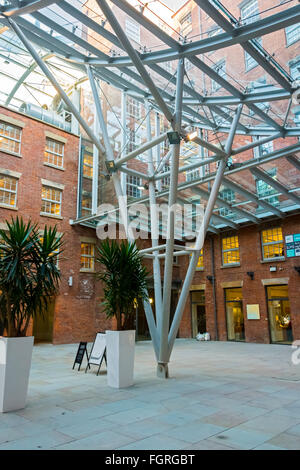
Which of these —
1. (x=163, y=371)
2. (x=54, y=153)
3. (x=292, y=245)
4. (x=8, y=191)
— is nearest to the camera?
(x=163, y=371)

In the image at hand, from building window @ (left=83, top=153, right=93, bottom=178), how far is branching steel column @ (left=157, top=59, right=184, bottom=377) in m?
10.6

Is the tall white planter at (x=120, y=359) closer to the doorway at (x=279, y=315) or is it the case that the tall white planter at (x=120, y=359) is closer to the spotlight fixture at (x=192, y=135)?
the spotlight fixture at (x=192, y=135)

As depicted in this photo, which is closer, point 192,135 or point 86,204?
point 192,135

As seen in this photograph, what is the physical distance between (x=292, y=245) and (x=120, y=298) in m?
10.4

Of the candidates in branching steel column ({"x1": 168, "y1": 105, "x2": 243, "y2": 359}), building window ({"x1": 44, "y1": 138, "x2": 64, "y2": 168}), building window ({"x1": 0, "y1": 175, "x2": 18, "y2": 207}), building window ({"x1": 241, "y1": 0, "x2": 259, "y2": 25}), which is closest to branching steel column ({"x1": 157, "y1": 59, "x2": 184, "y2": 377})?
branching steel column ({"x1": 168, "y1": 105, "x2": 243, "y2": 359})

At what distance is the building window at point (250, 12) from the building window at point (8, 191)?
11.1 m

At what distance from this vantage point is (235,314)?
1692 cm

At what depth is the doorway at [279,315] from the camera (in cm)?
1486

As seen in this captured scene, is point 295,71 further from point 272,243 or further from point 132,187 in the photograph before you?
point 132,187

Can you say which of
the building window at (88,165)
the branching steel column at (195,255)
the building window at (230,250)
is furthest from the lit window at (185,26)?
the building window at (230,250)

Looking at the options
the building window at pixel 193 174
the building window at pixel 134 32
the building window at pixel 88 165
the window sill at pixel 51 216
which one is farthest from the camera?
the building window at pixel 88 165

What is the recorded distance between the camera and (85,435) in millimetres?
3951

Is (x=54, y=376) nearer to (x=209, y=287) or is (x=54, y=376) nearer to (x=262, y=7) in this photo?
(x=262, y=7)

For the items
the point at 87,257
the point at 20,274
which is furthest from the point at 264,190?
the point at 20,274
